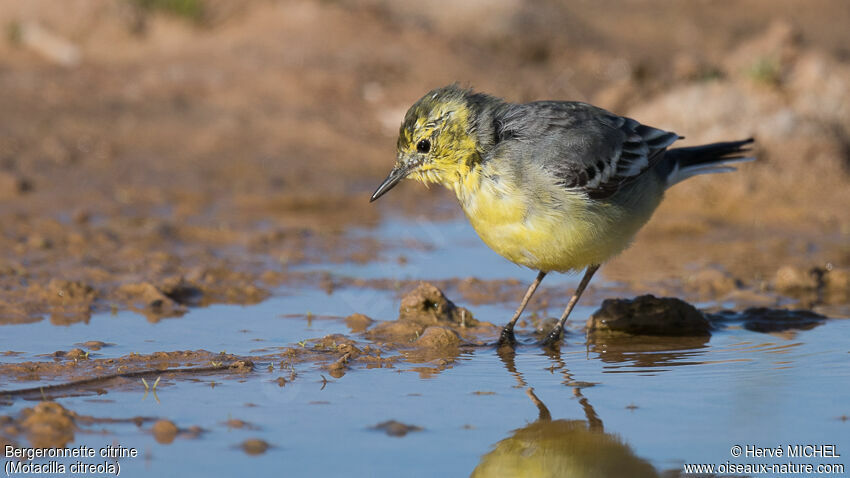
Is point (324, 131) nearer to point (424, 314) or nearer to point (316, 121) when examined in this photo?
point (316, 121)

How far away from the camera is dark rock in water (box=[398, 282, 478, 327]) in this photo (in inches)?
271

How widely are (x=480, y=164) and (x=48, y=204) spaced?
583 cm

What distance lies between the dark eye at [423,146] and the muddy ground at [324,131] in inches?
45.1

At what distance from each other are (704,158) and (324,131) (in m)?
6.30

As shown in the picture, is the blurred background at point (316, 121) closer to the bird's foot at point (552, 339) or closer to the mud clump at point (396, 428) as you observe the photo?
the bird's foot at point (552, 339)

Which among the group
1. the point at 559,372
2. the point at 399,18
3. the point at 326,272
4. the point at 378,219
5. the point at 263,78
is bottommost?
the point at 559,372

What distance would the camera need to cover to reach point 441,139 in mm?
6348

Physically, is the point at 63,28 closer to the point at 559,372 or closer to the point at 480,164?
the point at 480,164

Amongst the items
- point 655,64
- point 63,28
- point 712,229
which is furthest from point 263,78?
point 712,229

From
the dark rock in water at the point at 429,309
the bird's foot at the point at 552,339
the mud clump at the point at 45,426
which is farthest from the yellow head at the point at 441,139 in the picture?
the mud clump at the point at 45,426

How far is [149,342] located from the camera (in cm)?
637

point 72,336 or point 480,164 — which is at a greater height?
point 480,164

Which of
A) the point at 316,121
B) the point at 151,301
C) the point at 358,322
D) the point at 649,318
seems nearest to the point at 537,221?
the point at 649,318

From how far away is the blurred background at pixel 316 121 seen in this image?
8789 mm
